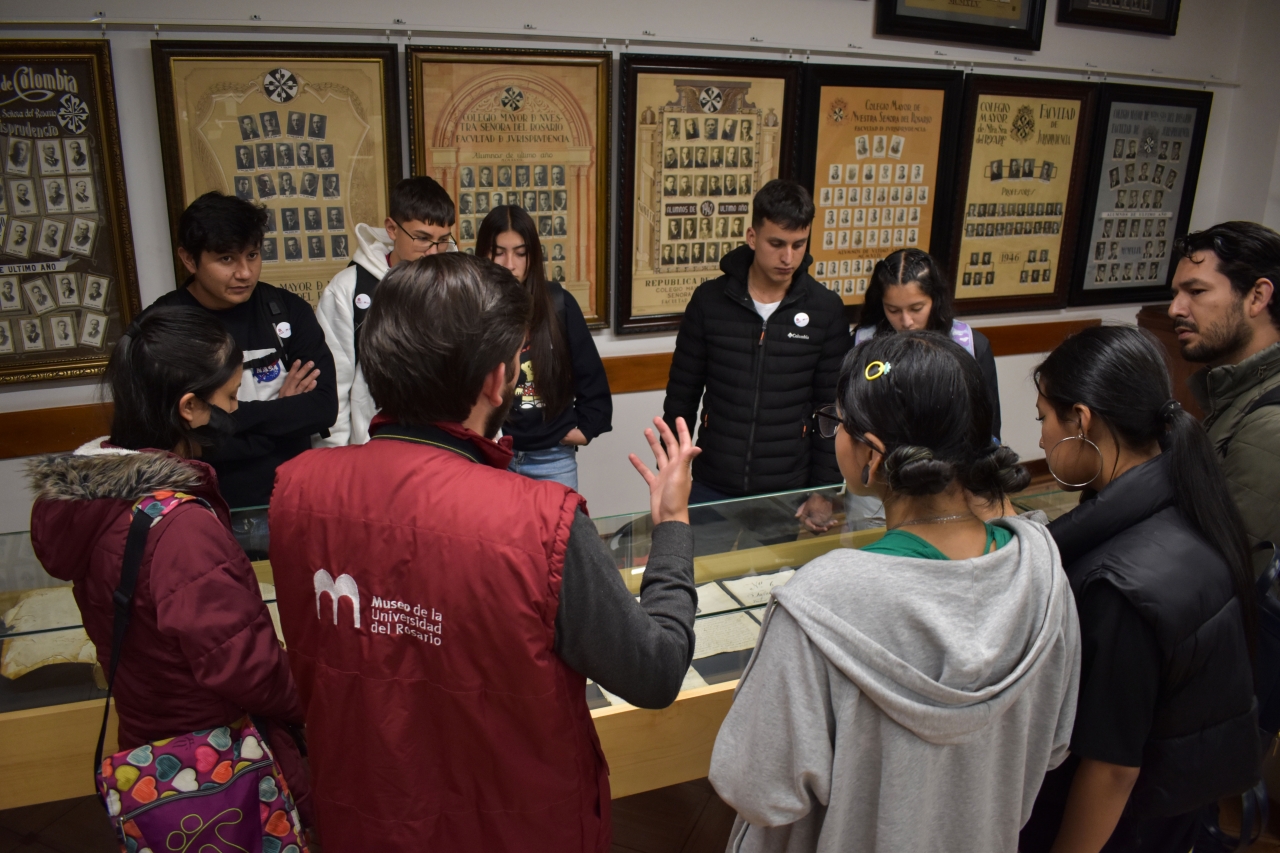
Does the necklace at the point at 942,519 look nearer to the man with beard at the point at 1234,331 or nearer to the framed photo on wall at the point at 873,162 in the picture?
the man with beard at the point at 1234,331

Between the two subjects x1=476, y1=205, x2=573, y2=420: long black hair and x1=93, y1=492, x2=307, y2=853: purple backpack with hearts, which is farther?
x1=476, y1=205, x2=573, y2=420: long black hair

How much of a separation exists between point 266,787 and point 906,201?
4242 millimetres

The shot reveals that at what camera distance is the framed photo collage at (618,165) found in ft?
11.0

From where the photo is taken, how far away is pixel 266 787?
5.41 feet

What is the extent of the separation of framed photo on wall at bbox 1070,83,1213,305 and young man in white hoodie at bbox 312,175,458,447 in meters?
4.08

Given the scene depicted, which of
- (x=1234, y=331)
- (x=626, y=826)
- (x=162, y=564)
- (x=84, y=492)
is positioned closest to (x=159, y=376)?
(x=84, y=492)

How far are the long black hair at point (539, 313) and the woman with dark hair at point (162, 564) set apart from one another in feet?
4.58

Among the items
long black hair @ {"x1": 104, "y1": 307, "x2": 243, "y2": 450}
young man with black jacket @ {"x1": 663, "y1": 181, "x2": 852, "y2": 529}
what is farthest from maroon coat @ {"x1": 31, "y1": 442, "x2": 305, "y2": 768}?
young man with black jacket @ {"x1": 663, "y1": 181, "x2": 852, "y2": 529}

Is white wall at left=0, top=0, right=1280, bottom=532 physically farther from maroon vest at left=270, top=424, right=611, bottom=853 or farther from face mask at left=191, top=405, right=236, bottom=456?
maroon vest at left=270, top=424, right=611, bottom=853

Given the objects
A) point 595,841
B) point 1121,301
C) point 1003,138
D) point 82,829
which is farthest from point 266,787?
point 1121,301

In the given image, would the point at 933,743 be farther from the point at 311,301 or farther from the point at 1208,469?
the point at 311,301

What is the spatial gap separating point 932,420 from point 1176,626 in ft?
1.70

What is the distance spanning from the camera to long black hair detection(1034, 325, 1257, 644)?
1456mm

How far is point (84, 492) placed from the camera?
5.04 ft
